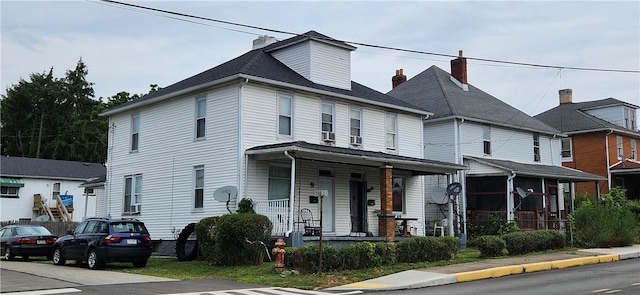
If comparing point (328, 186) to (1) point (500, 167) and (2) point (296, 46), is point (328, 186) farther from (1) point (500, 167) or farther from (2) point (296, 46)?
(1) point (500, 167)

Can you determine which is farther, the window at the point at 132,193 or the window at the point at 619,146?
the window at the point at 619,146

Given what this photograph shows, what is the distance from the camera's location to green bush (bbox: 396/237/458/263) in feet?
60.2

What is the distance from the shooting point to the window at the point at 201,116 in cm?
2347

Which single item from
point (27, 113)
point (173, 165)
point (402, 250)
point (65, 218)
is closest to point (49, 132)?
point (27, 113)

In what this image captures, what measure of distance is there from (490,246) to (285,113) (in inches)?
336

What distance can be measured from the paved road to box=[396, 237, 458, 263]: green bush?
4996mm

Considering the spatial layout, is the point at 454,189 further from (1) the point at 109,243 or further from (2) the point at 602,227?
(1) the point at 109,243

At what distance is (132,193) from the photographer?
26.5 meters

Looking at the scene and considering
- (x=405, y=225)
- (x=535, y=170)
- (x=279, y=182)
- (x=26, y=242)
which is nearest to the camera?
(x=279, y=182)

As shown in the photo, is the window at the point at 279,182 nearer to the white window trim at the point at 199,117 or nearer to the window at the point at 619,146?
the white window trim at the point at 199,117

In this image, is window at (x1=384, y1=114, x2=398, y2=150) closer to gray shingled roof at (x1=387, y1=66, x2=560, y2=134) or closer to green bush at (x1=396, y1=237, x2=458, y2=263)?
gray shingled roof at (x1=387, y1=66, x2=560, y2=134)

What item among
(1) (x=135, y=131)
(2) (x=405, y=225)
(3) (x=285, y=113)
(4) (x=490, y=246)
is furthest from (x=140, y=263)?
(4) (x=490, y=246)

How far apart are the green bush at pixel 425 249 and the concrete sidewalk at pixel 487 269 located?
42.7 inches

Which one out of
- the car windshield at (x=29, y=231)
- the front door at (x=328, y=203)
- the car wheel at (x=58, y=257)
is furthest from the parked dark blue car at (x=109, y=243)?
the front door at (x=328, y=203)
